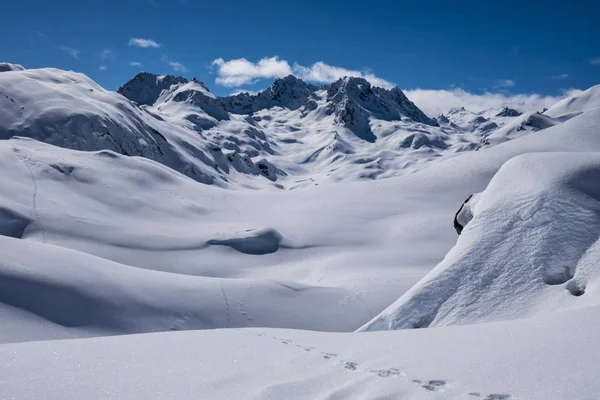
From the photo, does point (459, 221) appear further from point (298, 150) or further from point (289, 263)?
point (298, 150)

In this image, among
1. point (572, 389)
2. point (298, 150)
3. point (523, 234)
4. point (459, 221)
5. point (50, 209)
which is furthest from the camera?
point (298, 150)

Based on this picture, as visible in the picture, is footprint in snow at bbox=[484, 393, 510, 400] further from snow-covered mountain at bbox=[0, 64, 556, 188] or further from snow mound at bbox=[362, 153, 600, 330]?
snow-covered mountain at bbox=[0, 64, 556, 188]

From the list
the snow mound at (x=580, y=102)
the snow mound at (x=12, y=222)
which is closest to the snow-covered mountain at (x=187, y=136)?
the snow mound at (x=12, y=222)

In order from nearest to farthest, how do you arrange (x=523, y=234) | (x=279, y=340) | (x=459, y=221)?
(x=279, y=340), (x=523, y=234), (x=459, y=221)

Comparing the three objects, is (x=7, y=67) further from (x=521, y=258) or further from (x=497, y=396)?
(x=497, y=396)

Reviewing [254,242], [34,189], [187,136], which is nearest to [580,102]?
[187,136]

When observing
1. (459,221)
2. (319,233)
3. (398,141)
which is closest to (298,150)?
(398,141)
